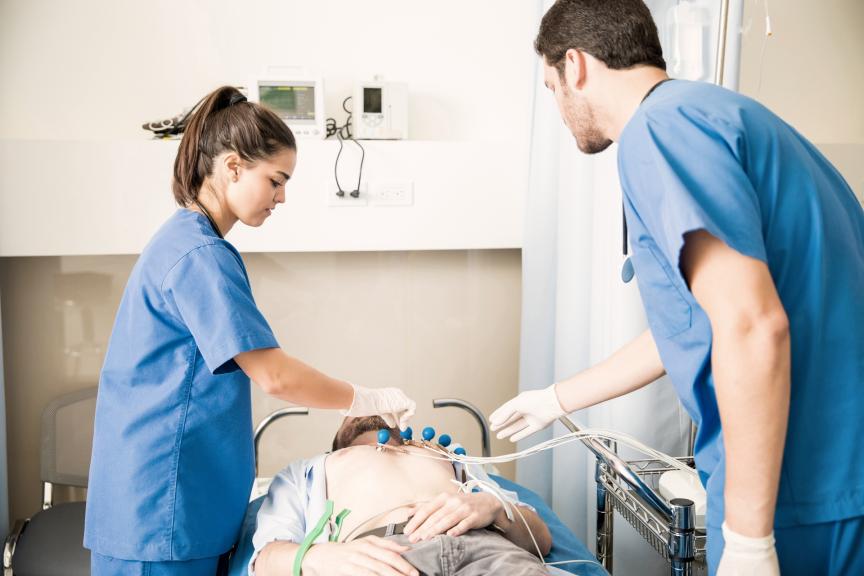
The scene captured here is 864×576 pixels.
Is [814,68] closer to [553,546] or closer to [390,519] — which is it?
[553,546]

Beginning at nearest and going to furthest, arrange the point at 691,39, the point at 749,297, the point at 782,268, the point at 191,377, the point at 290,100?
the point at 749,297 → the point at 782,268 → the point at 191,377 → the point at 691,39 → the point at 290,100

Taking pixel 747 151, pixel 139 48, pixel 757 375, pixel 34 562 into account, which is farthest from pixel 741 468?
pixel 139 48

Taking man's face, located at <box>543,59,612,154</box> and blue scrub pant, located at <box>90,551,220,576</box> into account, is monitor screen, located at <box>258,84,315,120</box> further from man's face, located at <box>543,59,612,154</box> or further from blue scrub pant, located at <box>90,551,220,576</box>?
blue scrub pant, located at <box>90,551,220,576</box>

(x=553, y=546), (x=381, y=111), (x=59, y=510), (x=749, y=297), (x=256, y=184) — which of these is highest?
(x=381, y=111)

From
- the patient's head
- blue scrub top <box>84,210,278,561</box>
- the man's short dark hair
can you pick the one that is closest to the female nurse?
blue scrub top <box>84,210,278,561</box>

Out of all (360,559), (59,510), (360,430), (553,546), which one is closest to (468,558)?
(360,559)

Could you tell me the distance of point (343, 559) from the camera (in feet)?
4.46

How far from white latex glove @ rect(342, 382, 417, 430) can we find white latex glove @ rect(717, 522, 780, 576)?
86cm

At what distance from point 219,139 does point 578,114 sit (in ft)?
2.48

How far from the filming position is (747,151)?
0.95m

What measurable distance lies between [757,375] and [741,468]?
5.0 inches

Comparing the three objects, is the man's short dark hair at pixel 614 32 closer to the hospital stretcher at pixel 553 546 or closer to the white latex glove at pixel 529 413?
the white latex glove at pixel 529 413

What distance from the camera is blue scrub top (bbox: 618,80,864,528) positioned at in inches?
37.2

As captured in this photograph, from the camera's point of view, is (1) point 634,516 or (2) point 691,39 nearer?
(1) point 634,516
